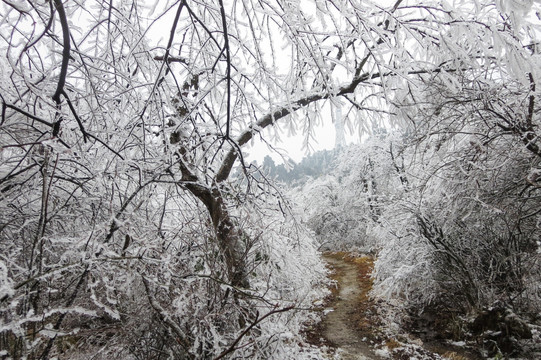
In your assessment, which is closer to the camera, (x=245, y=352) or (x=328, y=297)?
(x=245, y=352)

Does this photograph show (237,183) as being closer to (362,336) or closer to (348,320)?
(362,336)

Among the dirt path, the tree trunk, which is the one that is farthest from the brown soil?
the tree trunk

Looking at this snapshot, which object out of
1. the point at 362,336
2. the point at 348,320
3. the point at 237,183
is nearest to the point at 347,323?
the point at 348,320

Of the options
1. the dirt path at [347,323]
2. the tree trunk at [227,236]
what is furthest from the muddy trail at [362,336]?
the tree trunk at [227,236]

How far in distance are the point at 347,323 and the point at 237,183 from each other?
21.4 feet

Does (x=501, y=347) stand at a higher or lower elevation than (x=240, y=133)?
lower

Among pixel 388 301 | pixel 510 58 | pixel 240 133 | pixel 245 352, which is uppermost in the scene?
pixel 240 133

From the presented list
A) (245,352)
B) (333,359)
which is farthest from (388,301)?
(245,352)

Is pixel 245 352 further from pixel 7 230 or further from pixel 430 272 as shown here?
pixel 430 272

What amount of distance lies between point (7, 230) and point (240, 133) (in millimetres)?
2652

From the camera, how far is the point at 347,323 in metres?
8.34

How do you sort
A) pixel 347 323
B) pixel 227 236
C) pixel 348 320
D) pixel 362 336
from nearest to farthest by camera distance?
pixel 227 236, pixel 362 336, pixel 347 323, pixel 348 320

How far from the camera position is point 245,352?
299cm

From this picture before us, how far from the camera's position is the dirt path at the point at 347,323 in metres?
6.37
